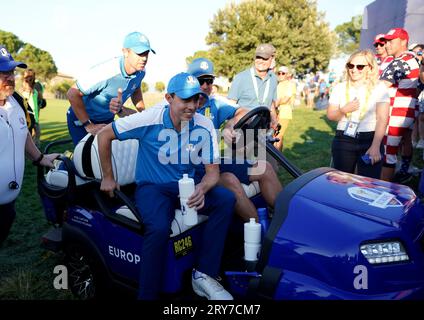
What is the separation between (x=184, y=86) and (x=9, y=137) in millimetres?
1166

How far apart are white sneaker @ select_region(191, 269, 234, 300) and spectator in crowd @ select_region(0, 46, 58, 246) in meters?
1.33

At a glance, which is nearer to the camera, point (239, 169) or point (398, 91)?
point (239, 169)

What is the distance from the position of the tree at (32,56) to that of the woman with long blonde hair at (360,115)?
67.5 meters

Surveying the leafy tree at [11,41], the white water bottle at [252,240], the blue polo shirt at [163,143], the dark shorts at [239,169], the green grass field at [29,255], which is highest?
the leafy tree at [11,41]

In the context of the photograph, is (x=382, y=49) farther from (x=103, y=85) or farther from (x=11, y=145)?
(x=11, y=145)

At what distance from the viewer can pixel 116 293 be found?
2521 mm

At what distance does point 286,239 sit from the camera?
1662 millimetres

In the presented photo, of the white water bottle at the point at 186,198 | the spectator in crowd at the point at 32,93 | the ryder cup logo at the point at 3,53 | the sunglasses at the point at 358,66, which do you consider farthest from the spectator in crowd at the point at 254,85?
the spectator in crowd at the point at 32,93

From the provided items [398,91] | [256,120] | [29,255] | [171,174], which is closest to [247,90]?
[398,91]

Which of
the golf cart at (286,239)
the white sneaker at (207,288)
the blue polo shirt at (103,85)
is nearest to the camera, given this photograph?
the golf cart at (286,239)

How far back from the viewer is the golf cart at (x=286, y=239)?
5.02 feet

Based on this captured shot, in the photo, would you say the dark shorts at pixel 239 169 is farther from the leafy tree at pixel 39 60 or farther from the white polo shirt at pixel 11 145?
the leafy tree at pixel 39 60
